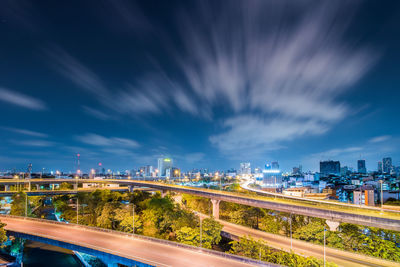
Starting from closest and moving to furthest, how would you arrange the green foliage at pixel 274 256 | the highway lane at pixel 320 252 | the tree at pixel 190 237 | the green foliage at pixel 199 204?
the green foliage at pixel 274 256, the highway lane at pixel 320 252, the tree at pixel 190 237, the green foliage at pixel 199 204

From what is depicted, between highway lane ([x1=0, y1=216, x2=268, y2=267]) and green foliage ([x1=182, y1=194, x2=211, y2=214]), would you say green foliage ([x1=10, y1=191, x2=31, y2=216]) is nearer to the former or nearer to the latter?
highway lane ([x1=0, y1=216, x2=268, y2=267])

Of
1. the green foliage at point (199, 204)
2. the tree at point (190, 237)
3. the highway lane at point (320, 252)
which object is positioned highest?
the tree at point (190, 237)

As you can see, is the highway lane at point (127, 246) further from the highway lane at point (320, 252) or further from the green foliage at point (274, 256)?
the highway lane at point (320, 252)

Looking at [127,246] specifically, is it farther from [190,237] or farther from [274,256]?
[274,256]

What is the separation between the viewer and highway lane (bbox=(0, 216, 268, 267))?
101 feet

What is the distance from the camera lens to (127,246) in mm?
36500

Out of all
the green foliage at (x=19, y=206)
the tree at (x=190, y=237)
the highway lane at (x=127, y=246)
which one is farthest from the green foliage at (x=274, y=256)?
the green foliage at (x=19, y=206)

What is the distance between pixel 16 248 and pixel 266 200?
→ 191ft

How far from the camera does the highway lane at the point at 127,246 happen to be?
30.9 m

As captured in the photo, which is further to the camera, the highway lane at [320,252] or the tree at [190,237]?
the tree at [190,237]

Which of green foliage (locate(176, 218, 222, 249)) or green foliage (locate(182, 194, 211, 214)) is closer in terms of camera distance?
green foliage (locate(176, 218, 222, 249))

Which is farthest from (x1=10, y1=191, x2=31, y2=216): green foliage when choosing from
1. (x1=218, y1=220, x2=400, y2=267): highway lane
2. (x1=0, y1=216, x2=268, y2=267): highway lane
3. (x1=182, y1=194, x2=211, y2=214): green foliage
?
(x1=218, y1=220, x2=400, y2=267): highway lane

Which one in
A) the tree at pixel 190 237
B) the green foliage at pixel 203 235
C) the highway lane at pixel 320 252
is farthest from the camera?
the green foliage at pixel 203 235

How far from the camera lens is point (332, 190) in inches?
4754
